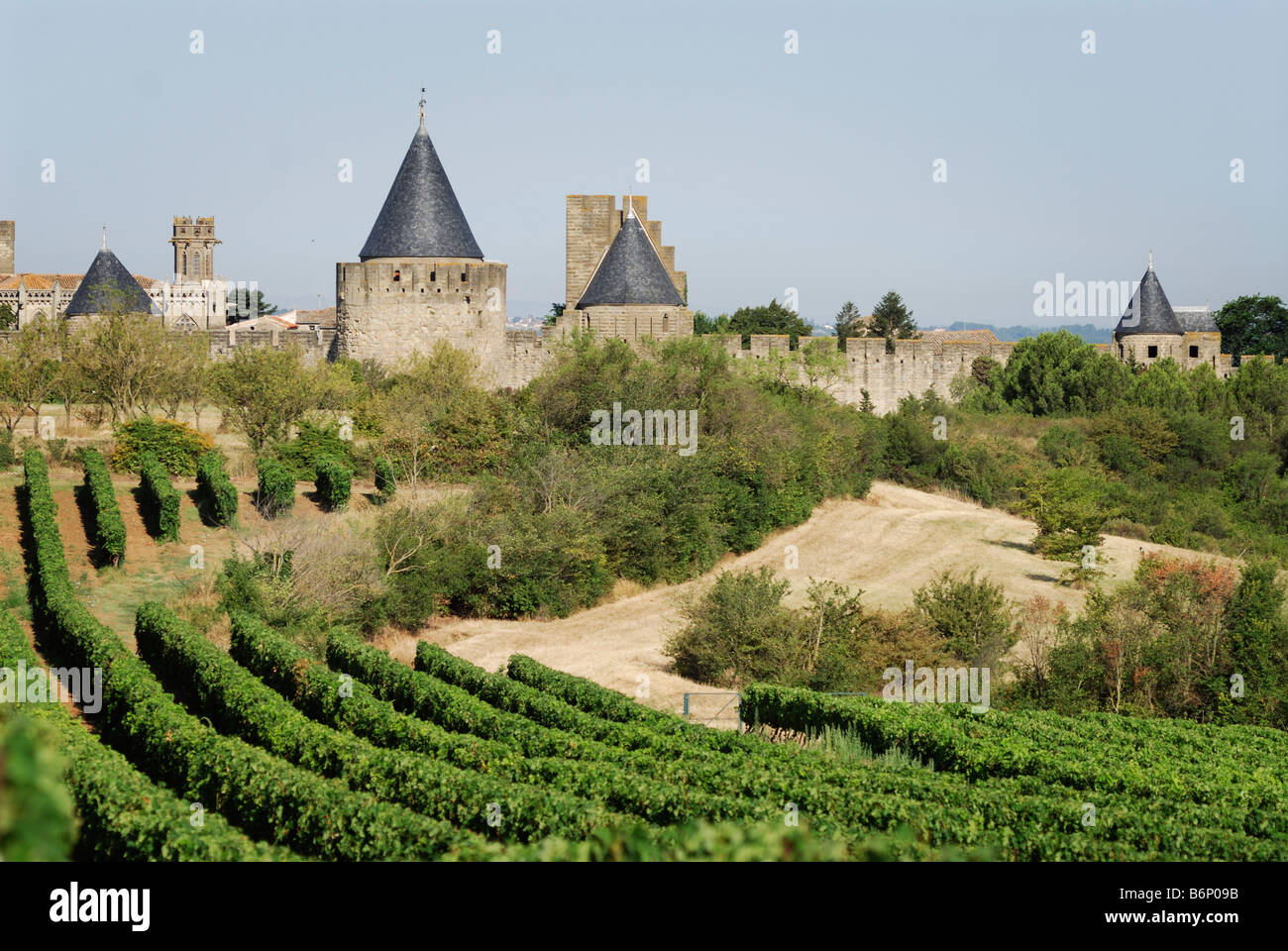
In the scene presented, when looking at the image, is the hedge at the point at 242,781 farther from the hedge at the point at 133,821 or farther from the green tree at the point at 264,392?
the green tree at the point at 264,392

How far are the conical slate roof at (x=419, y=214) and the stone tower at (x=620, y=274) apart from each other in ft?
13.3

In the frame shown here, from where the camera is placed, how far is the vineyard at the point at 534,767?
11.0 meters

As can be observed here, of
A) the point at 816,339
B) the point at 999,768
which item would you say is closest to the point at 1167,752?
the point at 999,768

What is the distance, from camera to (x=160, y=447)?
27000mm

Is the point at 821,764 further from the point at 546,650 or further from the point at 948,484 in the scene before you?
the point at 948,484

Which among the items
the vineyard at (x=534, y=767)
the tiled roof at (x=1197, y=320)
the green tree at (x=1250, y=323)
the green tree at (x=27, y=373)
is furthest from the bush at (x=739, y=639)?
the green tree at (x=1250, y=323)

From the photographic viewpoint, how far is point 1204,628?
2030 centimetres

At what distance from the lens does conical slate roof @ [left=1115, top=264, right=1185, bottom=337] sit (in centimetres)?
5022

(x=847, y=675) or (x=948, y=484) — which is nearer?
(x=847, y=675)

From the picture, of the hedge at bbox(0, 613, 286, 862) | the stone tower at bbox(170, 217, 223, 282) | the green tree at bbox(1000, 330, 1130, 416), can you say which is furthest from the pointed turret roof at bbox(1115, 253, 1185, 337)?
the stone tower at bbox(170, 217, 223, 282)

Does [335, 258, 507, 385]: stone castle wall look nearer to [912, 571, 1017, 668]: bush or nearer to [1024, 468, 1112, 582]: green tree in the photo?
[1024, 468, 1112, 582]: green tree

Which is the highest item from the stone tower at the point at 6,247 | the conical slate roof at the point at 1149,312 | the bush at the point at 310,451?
the stone tower at the point at 6,247

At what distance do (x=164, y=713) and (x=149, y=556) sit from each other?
920cm

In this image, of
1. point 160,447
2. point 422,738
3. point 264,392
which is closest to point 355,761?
point 422,738
